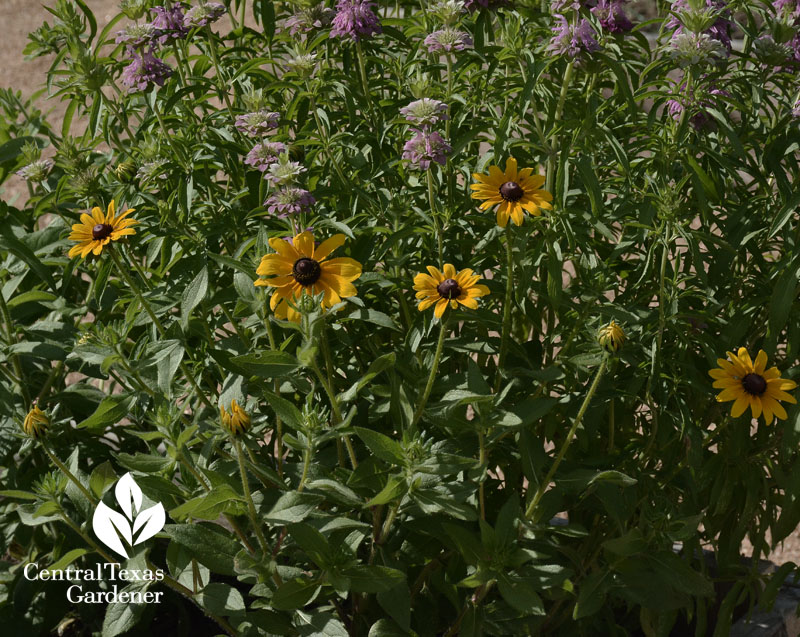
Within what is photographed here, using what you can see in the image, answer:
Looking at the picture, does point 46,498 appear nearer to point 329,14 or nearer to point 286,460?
point 286,460

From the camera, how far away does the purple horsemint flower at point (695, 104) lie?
1495 mm

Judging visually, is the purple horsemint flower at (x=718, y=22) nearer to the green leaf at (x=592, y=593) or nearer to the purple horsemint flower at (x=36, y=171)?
the green leaf at (x=592, y=593)

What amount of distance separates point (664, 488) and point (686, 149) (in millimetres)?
621

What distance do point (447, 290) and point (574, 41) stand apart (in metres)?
0.47

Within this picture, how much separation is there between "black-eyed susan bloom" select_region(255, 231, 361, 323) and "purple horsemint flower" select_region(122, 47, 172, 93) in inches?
21.0

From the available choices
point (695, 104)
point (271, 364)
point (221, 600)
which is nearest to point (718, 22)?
point (695, 104)

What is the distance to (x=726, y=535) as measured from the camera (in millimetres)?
1804

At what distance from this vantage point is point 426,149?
4.62ft

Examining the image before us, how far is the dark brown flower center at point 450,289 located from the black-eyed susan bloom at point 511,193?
127 mm

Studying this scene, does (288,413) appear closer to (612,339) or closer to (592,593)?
(612,339)

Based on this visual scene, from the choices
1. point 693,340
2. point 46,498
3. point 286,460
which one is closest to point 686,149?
point 693,340

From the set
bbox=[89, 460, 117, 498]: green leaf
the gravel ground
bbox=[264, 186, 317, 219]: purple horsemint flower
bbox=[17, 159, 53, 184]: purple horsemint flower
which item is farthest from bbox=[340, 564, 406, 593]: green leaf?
the gravel ground

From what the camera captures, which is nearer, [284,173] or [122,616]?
[284,173]

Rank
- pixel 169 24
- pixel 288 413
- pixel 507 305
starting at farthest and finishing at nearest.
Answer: pixel 169 24 < pixel 507 305 < pixel 288 413
